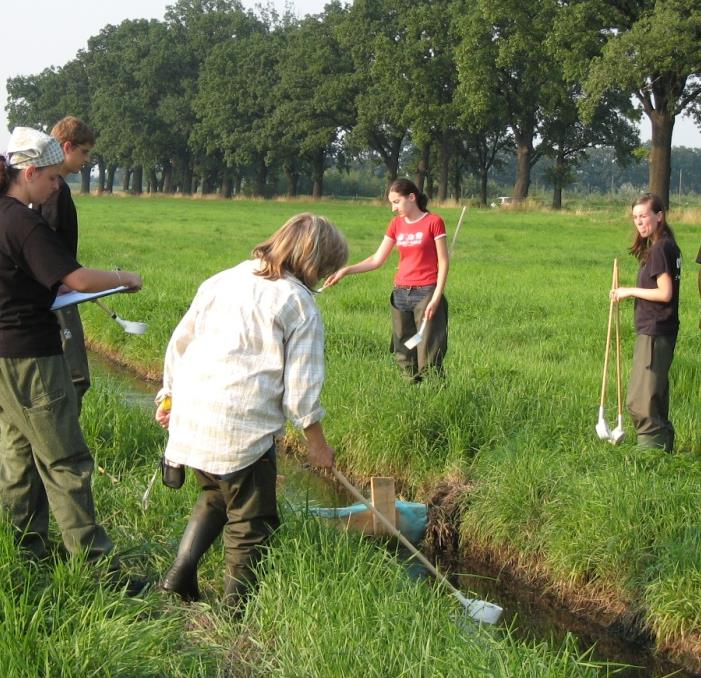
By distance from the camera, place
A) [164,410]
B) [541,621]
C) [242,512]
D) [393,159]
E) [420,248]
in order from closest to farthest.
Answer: [242,512] → [164,410] → [541,621] → [420,248] → [393,159]

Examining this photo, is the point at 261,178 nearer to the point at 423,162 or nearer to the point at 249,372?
the point at 423,162

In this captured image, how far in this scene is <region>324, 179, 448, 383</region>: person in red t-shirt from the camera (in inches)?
308

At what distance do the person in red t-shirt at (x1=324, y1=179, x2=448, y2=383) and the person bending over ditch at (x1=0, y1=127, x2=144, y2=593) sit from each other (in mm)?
3692

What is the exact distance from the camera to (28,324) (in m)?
4.20

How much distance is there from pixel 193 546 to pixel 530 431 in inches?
128

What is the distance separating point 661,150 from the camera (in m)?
34.4

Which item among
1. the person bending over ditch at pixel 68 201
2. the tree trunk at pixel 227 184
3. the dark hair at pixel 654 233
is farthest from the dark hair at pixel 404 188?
the tree trunk at pixel 227 184

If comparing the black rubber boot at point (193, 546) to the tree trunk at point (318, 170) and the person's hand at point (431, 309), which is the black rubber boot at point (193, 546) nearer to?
the person's hand at point (431, 309)

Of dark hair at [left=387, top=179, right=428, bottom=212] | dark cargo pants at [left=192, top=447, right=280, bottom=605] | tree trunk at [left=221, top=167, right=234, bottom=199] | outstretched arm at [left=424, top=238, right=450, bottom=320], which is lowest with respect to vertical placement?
dark cargo pants at [left=192, top=447, right=280, bottom=605]

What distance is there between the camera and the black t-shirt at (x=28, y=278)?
400 cm

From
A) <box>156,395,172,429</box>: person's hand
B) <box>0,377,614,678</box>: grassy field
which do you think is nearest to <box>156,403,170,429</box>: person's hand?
<box>156,395,172,429</box>: person's hand

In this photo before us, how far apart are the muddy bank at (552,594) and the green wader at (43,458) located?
241 centimetres

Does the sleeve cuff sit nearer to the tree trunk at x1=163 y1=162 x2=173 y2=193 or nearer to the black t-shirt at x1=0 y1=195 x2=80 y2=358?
the black t-shirt at x1=0 y1=195 x2=80 y2=358

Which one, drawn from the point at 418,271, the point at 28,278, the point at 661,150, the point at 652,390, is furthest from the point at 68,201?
the point at 661,150
